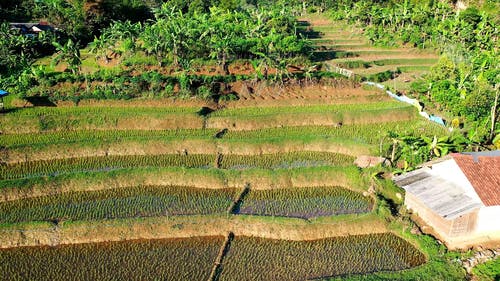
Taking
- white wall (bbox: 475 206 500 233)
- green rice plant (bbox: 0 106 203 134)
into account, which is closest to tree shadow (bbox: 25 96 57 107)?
green rice plant (bbox: 0 106 203 134)

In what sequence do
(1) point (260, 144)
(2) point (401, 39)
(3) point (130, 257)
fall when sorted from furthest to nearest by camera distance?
(2) point (401, 39)
(1) point (260, 144)
(3) point (130, 257)

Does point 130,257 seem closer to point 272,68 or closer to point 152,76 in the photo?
point 152,76

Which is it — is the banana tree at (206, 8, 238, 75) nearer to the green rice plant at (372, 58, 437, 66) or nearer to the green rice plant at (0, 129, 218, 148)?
the green rice plant at (0, 129, 218, 148)

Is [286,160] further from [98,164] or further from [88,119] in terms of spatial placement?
[88,119]

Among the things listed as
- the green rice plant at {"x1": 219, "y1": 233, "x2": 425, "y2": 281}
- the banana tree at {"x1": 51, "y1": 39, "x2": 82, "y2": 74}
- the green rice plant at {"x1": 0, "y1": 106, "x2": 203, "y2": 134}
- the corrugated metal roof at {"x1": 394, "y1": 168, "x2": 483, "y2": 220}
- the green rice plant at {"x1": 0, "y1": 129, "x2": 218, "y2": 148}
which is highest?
the banana tree at {"x1": 51, "y1": 39, "x2": 82, "y2": 74}

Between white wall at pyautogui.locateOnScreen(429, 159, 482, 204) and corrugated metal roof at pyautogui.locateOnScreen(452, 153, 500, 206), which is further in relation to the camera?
white wall at pyautogui.locateOnScreen(429, 159, 482, 204)

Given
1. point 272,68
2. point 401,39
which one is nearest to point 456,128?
point 272,68
